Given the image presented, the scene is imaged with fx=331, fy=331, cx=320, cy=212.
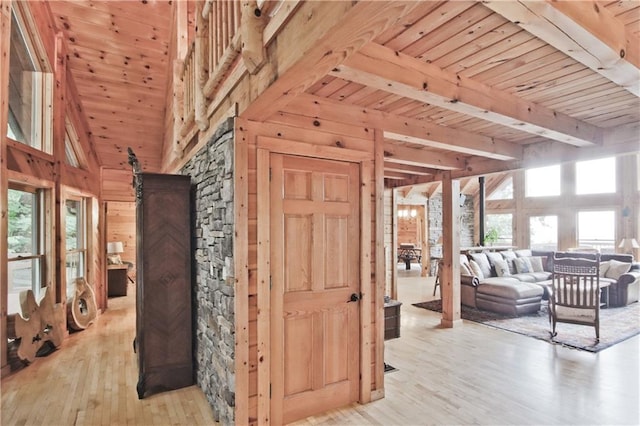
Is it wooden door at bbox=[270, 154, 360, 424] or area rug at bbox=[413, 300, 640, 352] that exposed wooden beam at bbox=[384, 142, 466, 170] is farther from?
area rug at bbox=[413, 300, 640, 352]

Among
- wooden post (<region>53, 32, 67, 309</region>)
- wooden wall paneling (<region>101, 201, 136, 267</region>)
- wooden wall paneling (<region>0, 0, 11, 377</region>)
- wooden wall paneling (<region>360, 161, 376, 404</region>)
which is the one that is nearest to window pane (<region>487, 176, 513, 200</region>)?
wooden wall paneling (<region>360, 161, 376, 404</region>)

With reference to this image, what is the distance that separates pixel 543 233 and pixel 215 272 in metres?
11.7

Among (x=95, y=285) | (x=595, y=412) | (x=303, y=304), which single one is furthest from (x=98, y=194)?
(x=595, y=412)

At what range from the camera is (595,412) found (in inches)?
106

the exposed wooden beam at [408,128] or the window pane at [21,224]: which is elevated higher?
the exposed wooden beam at [408,128]

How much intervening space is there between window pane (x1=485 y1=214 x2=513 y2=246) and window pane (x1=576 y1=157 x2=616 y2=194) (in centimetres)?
238

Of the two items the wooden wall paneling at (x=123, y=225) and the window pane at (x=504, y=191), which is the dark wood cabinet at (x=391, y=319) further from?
the window pane at (x=504, y=191)

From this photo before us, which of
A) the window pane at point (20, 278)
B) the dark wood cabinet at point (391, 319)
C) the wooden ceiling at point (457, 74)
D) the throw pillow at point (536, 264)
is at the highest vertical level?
the wooden ceiling at point (457, 74)

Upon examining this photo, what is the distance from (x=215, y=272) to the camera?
2.73 m

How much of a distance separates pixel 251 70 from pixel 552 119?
108 inches

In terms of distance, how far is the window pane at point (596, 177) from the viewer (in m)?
9.32

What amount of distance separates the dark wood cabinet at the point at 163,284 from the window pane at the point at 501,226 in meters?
11.2

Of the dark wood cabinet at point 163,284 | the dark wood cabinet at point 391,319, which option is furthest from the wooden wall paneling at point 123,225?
the dark wood cabinet at point 391,319

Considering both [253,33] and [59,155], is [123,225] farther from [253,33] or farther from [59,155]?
[253,33]
